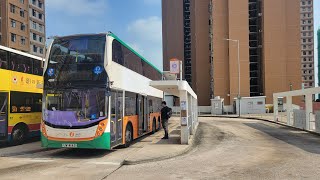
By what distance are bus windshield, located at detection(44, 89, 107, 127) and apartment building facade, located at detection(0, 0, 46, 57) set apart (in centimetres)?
5855

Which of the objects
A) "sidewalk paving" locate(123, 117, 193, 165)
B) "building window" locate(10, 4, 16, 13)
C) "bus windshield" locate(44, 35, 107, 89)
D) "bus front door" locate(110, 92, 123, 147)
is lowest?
"sidewalk paving" locate(123, 117, 193, 165)

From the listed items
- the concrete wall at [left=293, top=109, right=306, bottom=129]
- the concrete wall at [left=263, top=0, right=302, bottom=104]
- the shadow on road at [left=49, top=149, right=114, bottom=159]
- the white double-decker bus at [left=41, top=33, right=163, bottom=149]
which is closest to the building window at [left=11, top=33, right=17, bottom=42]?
the concrete wall at [left=263, top=0, right=302, bottom=104]

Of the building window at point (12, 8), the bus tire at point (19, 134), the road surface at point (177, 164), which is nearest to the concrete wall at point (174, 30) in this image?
the building window at point (12, 8)

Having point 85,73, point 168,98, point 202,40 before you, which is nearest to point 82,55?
point 85,73

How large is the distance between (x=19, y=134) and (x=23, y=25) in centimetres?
6011

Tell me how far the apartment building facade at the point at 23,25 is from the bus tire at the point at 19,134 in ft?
178

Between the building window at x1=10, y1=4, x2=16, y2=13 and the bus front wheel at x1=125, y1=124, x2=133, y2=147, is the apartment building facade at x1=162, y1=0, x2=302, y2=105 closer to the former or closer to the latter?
the building window at x1=10, y1=4, x2=16, y2=13

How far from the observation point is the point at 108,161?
11531mm

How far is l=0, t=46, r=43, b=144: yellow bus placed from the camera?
14.9 m

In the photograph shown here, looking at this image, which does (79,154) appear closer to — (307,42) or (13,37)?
(13,37)

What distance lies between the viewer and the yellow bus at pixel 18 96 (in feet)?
48.8

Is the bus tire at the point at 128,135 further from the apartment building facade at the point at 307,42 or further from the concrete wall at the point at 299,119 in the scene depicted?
the apartment building facade at the point at 307,42

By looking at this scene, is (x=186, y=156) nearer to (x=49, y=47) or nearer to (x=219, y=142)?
(x=219, y=142)

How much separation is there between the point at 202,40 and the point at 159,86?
7013cm
